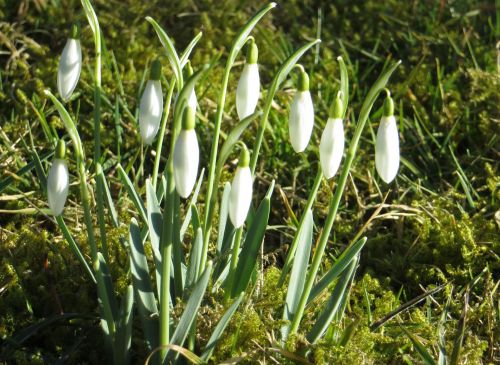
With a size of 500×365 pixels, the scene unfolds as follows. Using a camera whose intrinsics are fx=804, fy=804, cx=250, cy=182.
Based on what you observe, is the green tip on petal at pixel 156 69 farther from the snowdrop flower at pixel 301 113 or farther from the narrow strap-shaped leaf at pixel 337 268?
the narrow strap-shaped leaf at pixel 337 268

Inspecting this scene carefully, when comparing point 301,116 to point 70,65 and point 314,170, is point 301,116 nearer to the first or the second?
point 70,65

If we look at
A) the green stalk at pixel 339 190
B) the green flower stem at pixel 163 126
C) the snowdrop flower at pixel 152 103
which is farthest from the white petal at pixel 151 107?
the green stalk at pixel 339 190

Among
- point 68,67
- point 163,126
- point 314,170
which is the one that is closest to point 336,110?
point 163,126

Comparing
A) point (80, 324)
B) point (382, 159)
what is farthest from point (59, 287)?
point (382, 159)

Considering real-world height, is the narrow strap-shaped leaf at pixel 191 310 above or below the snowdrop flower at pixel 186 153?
below

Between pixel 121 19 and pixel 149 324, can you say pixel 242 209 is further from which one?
pixel 121 19
